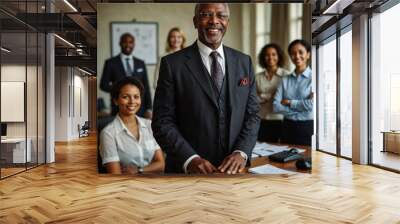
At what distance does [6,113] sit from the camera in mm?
6602

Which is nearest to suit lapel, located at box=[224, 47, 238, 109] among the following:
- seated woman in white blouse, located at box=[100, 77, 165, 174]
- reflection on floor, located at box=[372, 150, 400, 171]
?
seated woman in white blouse, located at box=[100, 77, 165, 174]

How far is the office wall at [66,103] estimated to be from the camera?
52.4ft

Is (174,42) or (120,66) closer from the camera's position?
(174,42)

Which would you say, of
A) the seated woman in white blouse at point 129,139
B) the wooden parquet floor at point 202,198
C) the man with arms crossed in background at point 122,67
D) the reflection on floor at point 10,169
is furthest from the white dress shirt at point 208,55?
the reflection on floor at point 10,169

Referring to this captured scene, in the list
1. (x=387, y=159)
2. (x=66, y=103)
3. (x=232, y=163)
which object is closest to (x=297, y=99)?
(x=232, y=163)

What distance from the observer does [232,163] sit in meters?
6.27

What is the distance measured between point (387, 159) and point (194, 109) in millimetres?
4091

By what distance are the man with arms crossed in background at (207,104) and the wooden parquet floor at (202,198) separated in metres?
0.38

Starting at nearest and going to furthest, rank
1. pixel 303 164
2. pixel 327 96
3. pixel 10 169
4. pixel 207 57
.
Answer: pixel 207 57 < pixel 303 164 < pixel 10 169 < pixel 327 96

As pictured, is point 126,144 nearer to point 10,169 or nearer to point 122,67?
point 122,67

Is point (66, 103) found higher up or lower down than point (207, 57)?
lower down

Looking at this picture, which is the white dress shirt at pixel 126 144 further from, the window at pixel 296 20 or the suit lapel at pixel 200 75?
the window at pixel 296 20

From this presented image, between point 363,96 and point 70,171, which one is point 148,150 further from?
point 363,96

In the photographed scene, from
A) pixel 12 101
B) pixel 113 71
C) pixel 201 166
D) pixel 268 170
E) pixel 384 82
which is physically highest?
pixel 113 71
